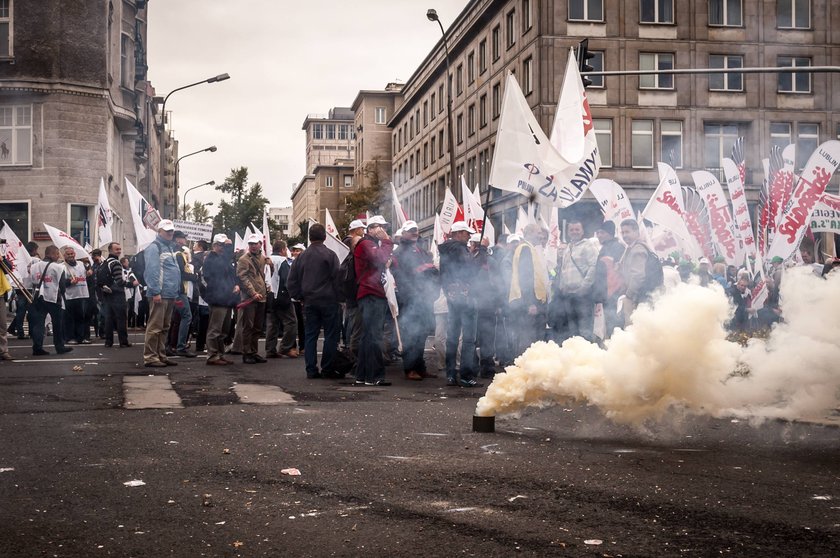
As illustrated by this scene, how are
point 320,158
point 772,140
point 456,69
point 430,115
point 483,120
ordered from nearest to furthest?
point 772,140 → point 483,120 → point 456,69 → point 430,115 → point 320,158

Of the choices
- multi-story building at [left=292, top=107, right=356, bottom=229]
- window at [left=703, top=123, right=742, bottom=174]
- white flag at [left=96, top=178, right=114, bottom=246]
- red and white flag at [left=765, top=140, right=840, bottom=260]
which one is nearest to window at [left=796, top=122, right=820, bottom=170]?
window at [left=703, top=123, right=742, bottom=174]

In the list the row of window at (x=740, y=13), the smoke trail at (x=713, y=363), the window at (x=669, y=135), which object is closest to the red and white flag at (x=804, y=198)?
the row of window at (x=740, y=13)

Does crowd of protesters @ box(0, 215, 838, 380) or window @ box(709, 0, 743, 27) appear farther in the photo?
window @ box(709, 0, 743, 27)

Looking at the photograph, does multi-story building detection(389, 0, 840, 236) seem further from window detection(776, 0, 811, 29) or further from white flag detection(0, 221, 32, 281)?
→ white flag detection(0, 221, 32, 281)

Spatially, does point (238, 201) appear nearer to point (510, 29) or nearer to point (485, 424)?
point (510, 29)

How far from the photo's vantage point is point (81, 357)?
15.2 metres

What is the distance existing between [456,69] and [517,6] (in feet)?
43.5

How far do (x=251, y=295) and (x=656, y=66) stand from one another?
29024 mm

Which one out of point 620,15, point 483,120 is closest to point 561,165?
point 620,15

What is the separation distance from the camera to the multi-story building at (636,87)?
54.9 ft

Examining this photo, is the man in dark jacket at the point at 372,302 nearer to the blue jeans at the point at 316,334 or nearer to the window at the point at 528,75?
the blue jeans at the point at 316,334

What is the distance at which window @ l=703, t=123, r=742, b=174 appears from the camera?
65.7 feet

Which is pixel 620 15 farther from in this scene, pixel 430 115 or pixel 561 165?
pixel 561 165

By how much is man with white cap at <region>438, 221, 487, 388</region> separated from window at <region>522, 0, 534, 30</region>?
32891mm
